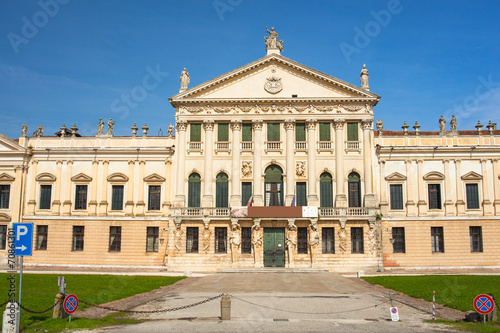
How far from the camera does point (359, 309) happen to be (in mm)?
20047

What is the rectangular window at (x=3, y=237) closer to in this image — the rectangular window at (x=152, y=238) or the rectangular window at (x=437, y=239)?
the rectangular window at (x=152, y=238)

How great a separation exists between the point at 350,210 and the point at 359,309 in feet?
66.1

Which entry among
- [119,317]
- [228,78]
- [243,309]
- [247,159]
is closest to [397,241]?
[247,159]

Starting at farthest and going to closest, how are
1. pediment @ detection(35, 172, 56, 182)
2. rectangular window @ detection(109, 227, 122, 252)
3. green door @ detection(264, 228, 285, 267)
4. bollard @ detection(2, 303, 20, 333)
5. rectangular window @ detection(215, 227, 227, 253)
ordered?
pediment @ detection(35, 172, 56, 182), rectangular window @ detection(109, 227, 122, 252), rectangular window @ detection(215, 227, 227, 253), green door @ detection(264, 228, 285, 267), bollard @ detection(2, 303, 20, 333)

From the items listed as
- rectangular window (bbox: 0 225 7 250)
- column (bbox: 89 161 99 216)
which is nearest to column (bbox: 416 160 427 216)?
column (bbox: 89 161 99 216)

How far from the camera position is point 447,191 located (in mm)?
41188

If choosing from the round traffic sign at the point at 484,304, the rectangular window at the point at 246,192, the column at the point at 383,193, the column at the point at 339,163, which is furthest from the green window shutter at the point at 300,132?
the round traffic sign at the point at 484,304

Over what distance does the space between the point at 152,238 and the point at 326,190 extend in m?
15.5

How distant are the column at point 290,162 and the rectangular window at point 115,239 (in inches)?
580

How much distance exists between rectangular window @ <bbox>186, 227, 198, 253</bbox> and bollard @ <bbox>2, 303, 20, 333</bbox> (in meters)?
25.3

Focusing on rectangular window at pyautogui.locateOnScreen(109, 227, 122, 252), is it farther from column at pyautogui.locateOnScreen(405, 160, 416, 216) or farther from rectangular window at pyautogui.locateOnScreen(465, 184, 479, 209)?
rectangular window at pyautogui.locateOnScreen(465, 184, 479, 209)

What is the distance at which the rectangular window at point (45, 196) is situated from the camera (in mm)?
43031

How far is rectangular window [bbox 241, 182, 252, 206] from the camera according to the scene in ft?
135

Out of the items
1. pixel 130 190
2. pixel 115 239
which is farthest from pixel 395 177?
pixel 115 239
